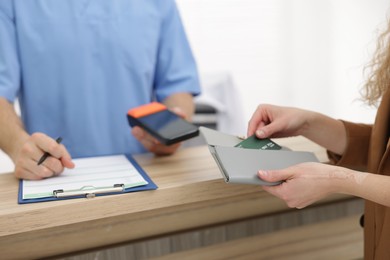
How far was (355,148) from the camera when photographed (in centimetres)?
89

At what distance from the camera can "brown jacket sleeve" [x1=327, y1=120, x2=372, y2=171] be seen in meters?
0.88

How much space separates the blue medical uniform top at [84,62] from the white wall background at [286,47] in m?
1.56

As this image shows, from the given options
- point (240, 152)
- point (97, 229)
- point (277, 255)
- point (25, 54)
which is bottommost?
point (277, 255)

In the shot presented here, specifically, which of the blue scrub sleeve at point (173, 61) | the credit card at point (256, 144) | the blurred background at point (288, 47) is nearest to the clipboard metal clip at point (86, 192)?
the credit card at point (256, 144)

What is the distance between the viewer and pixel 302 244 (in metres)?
1.00

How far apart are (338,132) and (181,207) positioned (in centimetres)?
34

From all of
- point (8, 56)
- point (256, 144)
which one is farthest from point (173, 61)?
point (256, 144)

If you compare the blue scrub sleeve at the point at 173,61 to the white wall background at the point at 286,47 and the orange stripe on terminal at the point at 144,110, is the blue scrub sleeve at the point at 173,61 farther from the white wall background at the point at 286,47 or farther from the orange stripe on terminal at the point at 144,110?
the white wall background at the point at 286,47

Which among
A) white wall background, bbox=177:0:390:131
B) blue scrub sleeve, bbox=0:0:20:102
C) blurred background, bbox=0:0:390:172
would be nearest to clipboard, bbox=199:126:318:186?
blue scrub sleeve, bbox=0:0:20:102

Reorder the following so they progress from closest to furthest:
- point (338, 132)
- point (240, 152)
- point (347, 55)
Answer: point (240, 152), point (338, 132), point (347, 55)

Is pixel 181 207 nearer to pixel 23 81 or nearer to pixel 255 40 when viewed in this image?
pixel 23 81

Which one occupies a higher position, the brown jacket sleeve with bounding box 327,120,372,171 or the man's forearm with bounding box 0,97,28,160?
the man's forearm with bounding box 0,97,28,160

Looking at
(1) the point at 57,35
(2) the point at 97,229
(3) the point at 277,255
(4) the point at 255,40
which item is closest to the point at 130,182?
(2) the point at 97,229

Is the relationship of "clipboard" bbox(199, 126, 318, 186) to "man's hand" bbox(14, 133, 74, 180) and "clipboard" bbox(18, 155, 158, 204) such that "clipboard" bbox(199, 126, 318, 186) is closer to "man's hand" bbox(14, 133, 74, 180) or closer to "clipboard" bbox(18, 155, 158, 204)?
"clipboard" bbox(18, 155, 158, 204)
